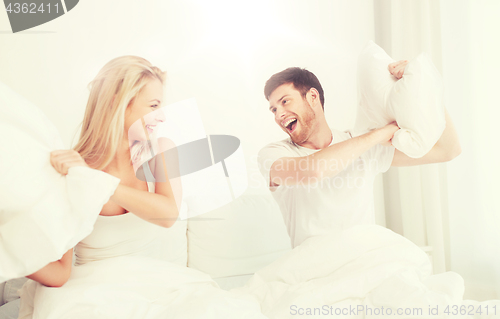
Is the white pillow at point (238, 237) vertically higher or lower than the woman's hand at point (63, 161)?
lower

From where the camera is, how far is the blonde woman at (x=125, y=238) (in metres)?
0.73

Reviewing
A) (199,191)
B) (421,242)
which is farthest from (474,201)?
(199,191)

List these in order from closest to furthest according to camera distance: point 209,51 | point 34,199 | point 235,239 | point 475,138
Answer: point 34,199
point 209,51
point 235,239
point 475,138

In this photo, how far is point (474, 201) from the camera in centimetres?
137

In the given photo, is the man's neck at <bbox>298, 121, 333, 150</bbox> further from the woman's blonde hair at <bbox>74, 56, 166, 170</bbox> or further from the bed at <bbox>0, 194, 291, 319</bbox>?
the woman's blonde hair at <bbox>74, 56, 166, 170</bbox>

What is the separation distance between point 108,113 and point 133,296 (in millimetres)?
418

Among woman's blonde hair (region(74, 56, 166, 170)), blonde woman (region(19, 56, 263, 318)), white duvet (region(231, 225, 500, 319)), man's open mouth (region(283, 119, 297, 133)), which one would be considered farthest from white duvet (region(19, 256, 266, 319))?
man's open mouth (region(283, 119, 297, 133))

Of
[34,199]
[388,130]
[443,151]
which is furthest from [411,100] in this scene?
[34,199]

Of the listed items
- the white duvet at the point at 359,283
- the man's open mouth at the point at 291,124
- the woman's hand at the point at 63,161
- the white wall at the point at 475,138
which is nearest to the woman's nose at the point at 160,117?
the woman's hand at the point at 63,161

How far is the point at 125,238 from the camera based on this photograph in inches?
34.8

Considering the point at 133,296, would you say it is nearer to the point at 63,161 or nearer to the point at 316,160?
the point at 63,161

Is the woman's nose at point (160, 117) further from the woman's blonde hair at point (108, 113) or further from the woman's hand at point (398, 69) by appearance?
the woman's hand at point (398, 69)

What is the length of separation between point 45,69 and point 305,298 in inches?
34.8

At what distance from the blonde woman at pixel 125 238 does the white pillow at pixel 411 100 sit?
0.57 m
